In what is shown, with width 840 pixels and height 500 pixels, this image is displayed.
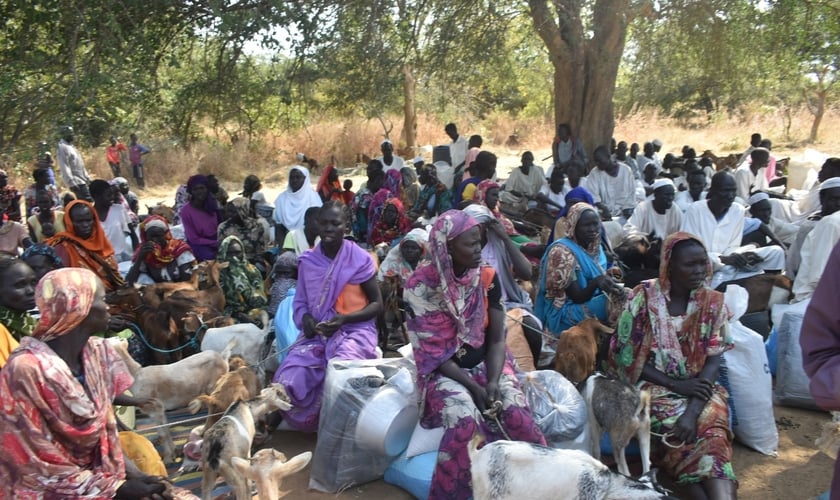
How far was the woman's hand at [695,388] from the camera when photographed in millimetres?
3488

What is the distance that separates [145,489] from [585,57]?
1031cm

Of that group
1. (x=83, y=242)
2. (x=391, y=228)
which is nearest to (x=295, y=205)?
(x=391, y=228)

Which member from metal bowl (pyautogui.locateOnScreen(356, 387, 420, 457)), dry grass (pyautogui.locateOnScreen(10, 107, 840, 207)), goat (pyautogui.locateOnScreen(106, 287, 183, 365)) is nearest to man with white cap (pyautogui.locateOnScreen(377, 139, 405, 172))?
dry grass (pyautogui.locateOnScreen(10, 107, 840, 207))

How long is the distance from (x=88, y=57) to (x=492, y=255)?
469cm

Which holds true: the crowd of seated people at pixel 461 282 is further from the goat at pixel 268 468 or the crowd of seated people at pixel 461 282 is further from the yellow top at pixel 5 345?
the goat at pixel 268 468

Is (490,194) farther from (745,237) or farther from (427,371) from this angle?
(427,371)

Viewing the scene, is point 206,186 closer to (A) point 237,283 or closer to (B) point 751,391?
(A) point 237,283

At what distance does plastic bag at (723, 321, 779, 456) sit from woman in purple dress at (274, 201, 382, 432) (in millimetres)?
2221

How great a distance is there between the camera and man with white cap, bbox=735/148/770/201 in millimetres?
9969

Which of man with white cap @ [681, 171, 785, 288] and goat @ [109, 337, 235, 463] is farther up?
man with white cap @ [681, 171, 785, 288]

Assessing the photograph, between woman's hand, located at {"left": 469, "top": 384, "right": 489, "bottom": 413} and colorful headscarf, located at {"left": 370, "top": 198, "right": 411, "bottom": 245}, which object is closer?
woman's hand, located at {"left": 469, "top": 384, "right": 489, "bottom": 413}

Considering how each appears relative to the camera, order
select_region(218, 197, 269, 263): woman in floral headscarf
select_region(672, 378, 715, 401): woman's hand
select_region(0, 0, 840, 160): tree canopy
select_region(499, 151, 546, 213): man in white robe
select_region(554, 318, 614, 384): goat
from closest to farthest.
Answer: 1. select_region(672, 378, 715, 401): woman's hand
2. select_region(554, 318, 614, 384): goat
3. select_region(0, 0, 840, 160): tree canopy
4. select_region(218, 197, 269, 263): woman in floral headscarf
5. select_region(499, 151, 546, 213): man in white robe

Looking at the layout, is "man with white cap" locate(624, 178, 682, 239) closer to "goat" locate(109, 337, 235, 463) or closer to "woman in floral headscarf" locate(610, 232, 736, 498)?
"woman in floral headscarf" locate(610, 232, 736, 498)

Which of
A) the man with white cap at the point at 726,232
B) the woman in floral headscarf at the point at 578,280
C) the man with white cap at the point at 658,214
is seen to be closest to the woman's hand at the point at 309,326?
the woman in floral headscarf at the point at 578,280
